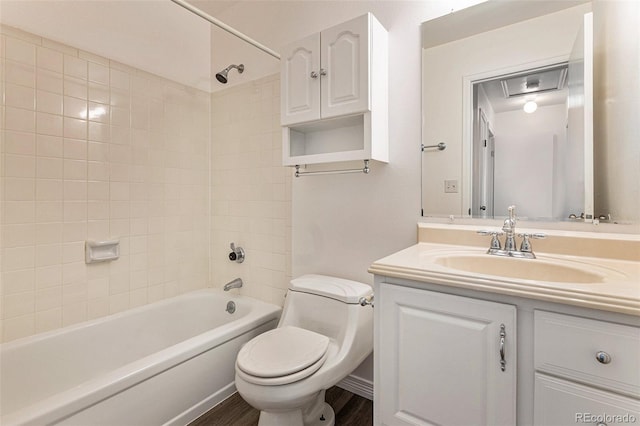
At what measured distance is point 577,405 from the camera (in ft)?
2.43

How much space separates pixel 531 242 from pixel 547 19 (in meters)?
0.90

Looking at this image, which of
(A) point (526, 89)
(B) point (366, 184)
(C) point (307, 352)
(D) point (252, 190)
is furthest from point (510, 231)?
(D) point (252, 190)

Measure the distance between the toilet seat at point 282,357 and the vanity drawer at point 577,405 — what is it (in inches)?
29.7

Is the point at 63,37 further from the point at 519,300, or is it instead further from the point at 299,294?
the point at 519,300

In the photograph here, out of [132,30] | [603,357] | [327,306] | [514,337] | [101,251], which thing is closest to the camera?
[603,357]

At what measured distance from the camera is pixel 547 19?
1229 mm

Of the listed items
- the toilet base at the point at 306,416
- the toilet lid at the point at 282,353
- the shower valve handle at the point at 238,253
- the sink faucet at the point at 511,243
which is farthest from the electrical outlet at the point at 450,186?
the shower valve handle at the point at 238,253

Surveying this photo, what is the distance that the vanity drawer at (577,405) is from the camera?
2.27 feet

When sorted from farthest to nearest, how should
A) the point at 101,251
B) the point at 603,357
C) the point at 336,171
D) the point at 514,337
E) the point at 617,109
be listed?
the point at 101,251
the point at 336,171
the point at 617,109
the point at 514,337
the point at 603,357

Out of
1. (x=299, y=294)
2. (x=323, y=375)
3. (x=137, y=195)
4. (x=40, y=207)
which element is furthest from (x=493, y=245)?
(x=40, y=207)

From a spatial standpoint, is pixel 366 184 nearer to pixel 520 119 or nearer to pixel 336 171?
pixel 336 171

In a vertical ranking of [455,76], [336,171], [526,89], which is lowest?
[336,171]

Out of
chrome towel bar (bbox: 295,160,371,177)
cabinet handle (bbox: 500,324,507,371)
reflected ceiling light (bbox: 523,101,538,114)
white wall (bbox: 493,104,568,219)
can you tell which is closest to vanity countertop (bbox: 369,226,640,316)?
cabinet handle (bbox: 500,324,507,371)

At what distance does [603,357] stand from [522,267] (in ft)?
1.47
